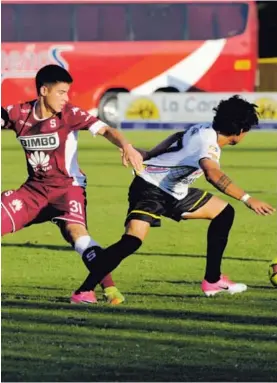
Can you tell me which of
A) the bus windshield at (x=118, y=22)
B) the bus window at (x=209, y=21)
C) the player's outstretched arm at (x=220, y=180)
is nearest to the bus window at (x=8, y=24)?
the bus windshield at (x=118, y=22)

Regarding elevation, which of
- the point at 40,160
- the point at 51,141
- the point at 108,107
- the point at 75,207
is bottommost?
the point at 108,107

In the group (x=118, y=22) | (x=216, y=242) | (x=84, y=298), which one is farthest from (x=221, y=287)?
(x=118, y=22)

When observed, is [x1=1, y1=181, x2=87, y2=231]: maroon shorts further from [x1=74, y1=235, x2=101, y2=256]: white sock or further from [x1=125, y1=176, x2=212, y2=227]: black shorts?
[x1=125, y1=176, x2=212, y2=227]: black shorts

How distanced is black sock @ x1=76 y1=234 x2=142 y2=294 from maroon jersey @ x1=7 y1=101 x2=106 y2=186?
57 centimetres

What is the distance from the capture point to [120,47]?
37156mm

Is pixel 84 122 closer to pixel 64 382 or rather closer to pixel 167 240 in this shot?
pixel 64 382

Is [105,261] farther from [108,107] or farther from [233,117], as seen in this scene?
[108,107]

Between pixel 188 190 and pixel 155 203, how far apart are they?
0.35m

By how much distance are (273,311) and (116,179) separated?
11796 millimetres

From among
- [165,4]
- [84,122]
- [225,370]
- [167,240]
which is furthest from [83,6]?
[225,370]

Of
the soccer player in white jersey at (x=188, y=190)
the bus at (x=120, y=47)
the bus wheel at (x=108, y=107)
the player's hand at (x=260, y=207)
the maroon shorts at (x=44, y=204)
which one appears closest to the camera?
the player's hand at (x=260, y=207)

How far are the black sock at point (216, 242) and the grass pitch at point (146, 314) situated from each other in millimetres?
185

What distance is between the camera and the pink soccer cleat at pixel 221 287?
916 centimetres

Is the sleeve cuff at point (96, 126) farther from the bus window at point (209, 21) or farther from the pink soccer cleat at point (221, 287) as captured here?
the bus window at point (209, 21)
